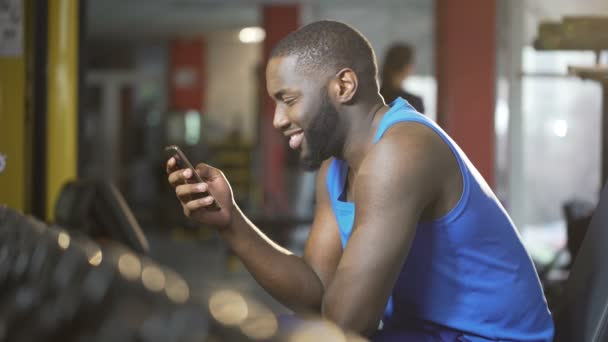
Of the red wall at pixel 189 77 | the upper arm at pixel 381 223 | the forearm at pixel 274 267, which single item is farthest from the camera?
the red wall at pixel 189 77

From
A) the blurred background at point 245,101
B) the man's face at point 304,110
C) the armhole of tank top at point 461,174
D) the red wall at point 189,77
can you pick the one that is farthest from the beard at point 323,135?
the red wall at point 189,77

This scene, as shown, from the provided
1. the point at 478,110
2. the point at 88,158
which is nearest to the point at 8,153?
the point at 478,110

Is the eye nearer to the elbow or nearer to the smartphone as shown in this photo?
the smartphone

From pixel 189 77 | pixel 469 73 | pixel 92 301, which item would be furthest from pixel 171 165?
pixel 189 77

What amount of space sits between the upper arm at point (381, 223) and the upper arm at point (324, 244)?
297mm

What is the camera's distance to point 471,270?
1.29 m

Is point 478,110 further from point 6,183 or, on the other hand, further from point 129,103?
point 129,103

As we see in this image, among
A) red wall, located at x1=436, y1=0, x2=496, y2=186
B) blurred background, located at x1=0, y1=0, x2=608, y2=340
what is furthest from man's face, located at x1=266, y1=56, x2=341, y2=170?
red wall, located at x1=436, y1=0, x2=496, y2=186

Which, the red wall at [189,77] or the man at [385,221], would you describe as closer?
the man at [385,221]

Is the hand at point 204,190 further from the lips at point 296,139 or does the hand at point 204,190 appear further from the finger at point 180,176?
the lips at point 296,139

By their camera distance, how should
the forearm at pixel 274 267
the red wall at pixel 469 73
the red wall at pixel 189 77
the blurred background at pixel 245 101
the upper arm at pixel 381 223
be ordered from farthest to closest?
the red wall at pixel 189 77 < the red wall at pixel 469 73 < the blurred background at pixel 245 101 < the forearm at pixel 274 267 < the upper arm at pixel 381 223

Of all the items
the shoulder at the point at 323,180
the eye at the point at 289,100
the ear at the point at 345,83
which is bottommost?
the shoulder at the point at 323,180

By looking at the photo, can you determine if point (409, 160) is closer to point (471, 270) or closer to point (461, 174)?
point (461, 174)

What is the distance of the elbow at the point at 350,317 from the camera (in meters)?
1.16
